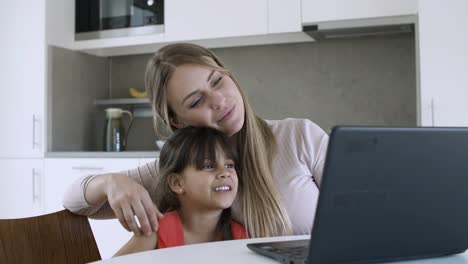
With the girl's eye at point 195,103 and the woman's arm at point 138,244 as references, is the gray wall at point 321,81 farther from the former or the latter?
the woman's arm at point 138,244

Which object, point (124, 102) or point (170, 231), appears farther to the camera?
point (124, 102)

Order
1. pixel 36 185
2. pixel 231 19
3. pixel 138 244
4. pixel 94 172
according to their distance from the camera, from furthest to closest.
→ pixel 36 185 < pixel 94 172 < pixel 231 19 < pixel 138 244

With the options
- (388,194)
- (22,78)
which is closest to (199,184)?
(388,194)

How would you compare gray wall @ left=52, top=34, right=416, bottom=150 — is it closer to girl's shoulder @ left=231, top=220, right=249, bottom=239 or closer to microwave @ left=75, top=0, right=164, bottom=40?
microwave @ left=75, top=0, right=164, bottom=40

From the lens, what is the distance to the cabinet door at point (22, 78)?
316 centimetres

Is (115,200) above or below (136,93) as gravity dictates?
below

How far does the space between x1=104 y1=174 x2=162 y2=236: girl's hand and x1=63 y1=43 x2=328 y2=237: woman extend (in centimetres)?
12

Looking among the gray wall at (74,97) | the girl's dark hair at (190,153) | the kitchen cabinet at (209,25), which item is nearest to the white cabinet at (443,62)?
the kitchen cabinet at (209,25)

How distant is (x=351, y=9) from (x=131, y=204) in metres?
1.85

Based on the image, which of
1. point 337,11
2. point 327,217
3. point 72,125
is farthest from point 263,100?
point 327,217

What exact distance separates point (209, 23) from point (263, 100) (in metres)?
0.55

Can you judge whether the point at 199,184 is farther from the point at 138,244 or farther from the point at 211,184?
the point at 138,244

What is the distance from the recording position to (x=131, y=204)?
1069 mm

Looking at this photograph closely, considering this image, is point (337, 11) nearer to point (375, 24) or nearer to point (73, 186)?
point (375, 24)
